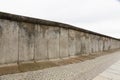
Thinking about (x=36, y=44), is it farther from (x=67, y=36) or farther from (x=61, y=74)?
(x=67, y=36)

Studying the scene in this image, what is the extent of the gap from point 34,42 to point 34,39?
69 mm

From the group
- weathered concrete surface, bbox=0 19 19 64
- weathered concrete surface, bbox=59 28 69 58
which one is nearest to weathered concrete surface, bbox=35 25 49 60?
weathered concrete surface, bbox=0 19 19 64

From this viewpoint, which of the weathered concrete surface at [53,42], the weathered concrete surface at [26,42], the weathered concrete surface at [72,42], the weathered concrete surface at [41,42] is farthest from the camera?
the weathered concrete surface at [72,42]

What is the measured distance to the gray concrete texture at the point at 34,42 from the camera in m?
3.42

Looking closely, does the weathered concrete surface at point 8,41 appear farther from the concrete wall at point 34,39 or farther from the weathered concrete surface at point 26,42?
the weathered concrete surface at point 26,42

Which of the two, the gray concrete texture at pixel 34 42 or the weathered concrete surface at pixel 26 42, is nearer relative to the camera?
the gray concrete texture at pixel 34 42

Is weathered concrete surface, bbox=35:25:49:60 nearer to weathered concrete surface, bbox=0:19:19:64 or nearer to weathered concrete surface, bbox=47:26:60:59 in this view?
weathered concrete surface, bbox=47:26:60:59

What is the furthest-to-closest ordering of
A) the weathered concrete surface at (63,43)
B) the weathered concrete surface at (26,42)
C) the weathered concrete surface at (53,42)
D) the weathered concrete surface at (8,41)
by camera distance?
the weathered concrete surface at (63,43) → the weathered concrete surface at (53,42) → the weathered concrete surface at (26,42) → the weathered concrete surface at (8,41)

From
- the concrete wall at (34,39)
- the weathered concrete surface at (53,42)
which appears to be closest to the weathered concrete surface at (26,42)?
the concrete wall at (34,39)

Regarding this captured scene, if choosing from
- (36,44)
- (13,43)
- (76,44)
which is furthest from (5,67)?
(76,44)

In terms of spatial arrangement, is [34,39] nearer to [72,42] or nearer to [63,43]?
[63,43]

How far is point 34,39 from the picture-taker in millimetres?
4117

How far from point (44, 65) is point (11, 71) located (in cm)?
105

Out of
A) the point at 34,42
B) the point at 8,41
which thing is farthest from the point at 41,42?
the point at 8,41
